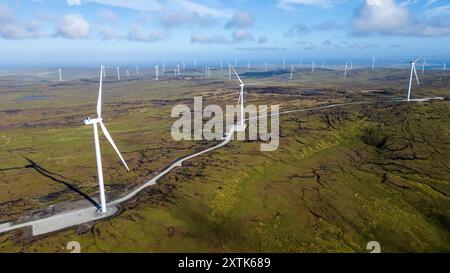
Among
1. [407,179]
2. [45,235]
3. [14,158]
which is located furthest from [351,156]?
[14,158]

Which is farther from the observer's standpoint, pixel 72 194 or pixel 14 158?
pixel 14 158

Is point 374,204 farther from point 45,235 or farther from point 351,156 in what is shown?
point 45,235

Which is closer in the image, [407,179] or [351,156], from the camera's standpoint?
[407,179]

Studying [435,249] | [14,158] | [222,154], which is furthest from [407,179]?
[14,158]
